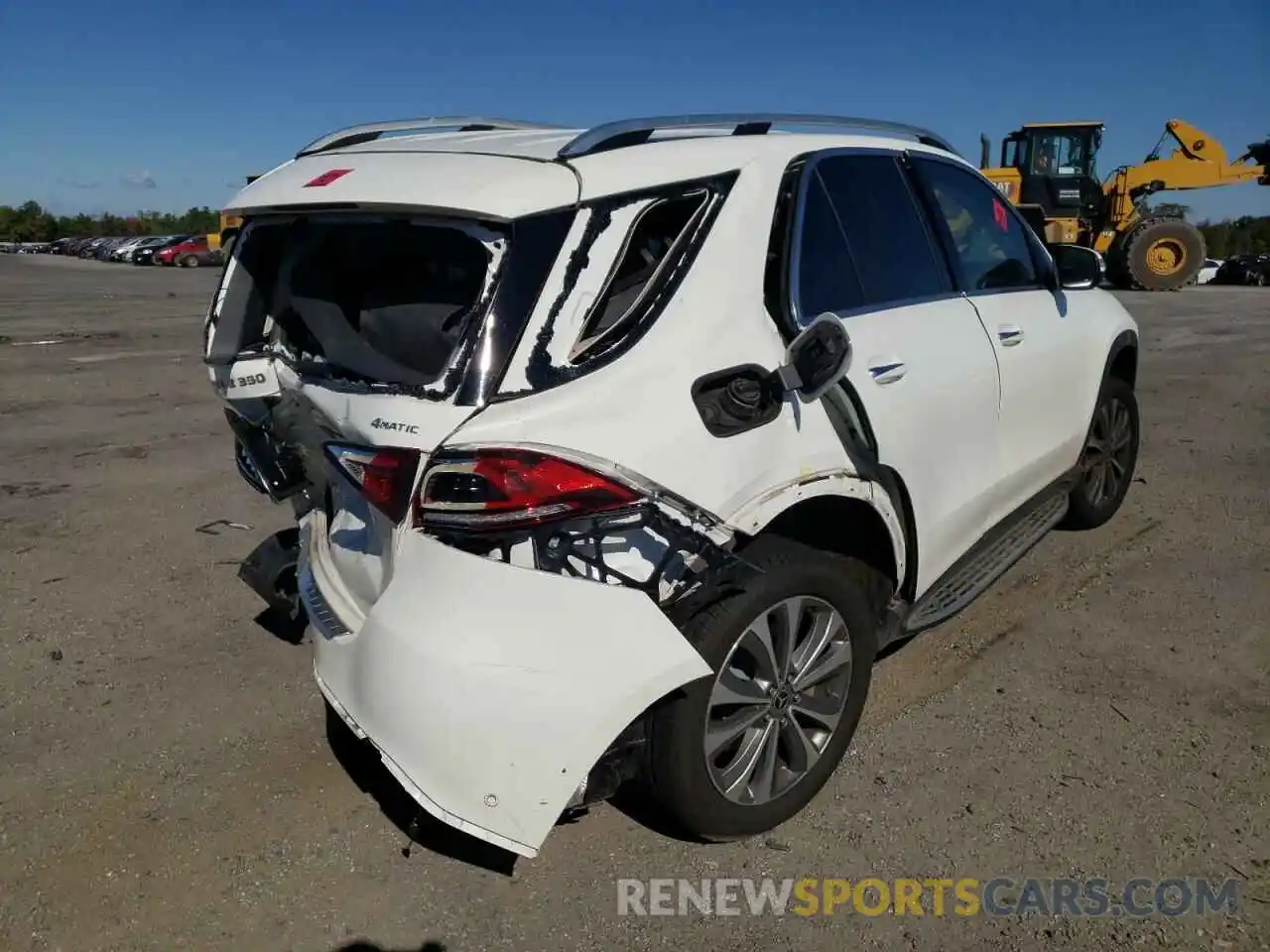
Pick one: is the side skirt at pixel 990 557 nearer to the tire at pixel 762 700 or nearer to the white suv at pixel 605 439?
the white suv at pixel 605 439

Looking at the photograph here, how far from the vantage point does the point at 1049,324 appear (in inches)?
169

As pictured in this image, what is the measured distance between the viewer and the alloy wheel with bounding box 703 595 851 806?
8.84ft

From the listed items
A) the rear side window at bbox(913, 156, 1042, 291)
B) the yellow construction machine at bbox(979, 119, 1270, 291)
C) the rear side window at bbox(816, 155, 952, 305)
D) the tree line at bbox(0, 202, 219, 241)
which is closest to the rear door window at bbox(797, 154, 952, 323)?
the rear side window at bbox(816, 155, 952, 305)

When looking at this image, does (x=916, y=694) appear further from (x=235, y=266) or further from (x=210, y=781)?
(x=235, y=266)

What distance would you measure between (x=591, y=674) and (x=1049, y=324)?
2962 mm

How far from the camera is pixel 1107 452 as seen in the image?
5199 mm

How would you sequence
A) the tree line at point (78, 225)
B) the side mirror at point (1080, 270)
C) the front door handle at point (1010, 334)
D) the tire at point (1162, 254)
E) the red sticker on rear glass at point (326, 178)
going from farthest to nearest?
the tree line at point (78, 225) < the tire at point (1162, 254) < the side mirror at point (1080, 270) < the front door handle at point (1010, 334) < the red sticker on rear glass at point (326, 178)

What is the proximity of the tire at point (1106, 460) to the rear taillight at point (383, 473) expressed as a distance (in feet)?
12.0

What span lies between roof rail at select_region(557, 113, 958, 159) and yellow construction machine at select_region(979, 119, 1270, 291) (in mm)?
19689

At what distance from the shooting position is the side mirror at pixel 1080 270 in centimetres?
453

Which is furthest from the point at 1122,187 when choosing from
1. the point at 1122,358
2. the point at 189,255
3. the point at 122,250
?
the point at 122,250

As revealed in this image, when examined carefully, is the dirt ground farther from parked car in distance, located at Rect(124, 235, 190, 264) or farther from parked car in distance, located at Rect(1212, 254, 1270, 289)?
parked car in distance, located at Rect(124, 235, 190, 264)

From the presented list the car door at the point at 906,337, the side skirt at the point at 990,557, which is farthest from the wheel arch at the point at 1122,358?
the car door at the point at 906,337

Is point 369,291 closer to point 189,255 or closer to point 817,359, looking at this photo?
point 817,359
